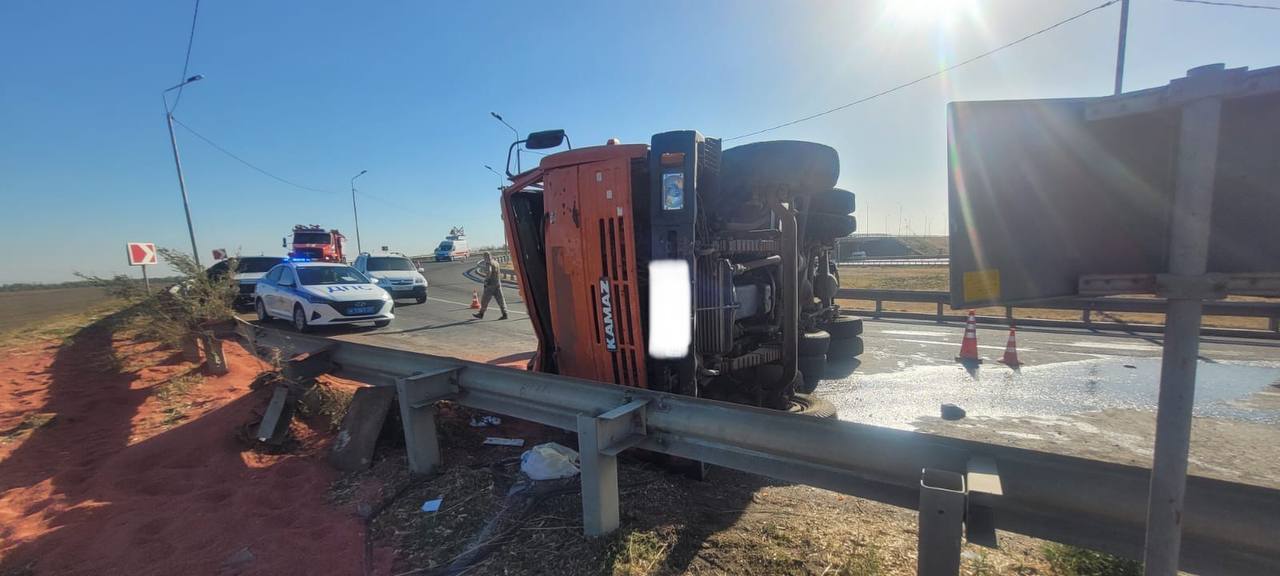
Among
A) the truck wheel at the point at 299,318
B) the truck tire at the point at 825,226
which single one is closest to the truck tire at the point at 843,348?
the truck tire at the point at 825,226

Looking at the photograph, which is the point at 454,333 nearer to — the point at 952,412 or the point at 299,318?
the point at 299,318

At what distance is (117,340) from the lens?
26.7 ft

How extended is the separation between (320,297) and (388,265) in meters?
7.23

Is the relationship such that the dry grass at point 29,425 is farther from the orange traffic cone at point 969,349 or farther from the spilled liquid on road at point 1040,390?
the orange traffic cone at point 969,349

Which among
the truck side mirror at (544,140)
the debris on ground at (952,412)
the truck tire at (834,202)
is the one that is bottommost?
the debris on ground at (952,412)

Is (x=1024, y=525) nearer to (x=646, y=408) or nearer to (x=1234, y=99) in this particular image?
(x=1234, y=99)

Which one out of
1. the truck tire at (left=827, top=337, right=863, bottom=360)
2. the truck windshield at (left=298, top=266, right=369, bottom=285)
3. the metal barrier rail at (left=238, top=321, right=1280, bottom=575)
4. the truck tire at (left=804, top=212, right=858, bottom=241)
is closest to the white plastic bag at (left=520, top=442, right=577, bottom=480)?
the metal barrier rail at (left=238, top=321, right=1280, bottom=575)

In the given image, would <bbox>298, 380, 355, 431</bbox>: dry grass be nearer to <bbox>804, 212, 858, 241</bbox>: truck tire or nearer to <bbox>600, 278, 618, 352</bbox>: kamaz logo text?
<bbox>600, 278, 618, 352</bbox>: kamaz logo text

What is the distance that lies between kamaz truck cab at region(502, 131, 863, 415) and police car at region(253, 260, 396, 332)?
8554 millimetres

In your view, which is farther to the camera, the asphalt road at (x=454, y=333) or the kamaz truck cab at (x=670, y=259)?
the asphalt road at (x=454, y=333)

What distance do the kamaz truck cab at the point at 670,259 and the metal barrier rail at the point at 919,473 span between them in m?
0.61

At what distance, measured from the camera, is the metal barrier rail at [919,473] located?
65.9 inches

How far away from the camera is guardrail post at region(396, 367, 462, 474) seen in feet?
12.2

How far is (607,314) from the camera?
3.79 meters
